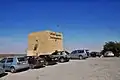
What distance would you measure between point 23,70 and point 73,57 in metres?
17.5

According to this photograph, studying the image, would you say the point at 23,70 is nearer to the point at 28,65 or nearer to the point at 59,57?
the point at 28,65

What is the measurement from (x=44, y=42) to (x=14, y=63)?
35.2 meters

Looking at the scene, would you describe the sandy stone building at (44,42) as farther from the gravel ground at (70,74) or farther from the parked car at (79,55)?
the gravel ground at (70,74)

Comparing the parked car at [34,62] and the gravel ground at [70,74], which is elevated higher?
the parked car at [34,62]

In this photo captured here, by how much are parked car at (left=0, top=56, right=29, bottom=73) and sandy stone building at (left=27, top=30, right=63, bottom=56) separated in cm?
3229

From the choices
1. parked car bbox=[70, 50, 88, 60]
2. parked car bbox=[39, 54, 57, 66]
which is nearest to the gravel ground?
parked car bbox=[39, 54, 57, 66]

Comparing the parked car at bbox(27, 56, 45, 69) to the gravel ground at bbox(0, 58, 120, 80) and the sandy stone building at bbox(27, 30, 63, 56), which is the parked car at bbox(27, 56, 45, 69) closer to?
the gravel ground at bbox(0, 58, 120, 80)

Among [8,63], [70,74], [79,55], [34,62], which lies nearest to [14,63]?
[8,63]

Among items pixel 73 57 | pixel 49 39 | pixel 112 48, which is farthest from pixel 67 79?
pixel 112 48

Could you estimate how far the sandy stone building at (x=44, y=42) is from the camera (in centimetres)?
5694

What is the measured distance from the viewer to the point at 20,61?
2281cm

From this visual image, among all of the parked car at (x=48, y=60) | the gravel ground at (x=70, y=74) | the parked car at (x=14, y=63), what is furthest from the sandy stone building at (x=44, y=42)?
the gravel ground at (x=70, y=74)

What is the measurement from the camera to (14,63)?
22484mm

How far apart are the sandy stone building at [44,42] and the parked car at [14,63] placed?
32.3 m
